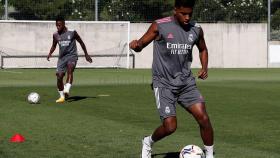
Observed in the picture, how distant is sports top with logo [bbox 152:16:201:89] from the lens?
9.56 m

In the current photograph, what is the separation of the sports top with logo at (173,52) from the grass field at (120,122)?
1.24 meters

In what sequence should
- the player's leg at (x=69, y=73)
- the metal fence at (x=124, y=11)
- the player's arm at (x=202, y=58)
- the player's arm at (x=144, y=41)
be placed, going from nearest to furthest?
the player's arm at (x=144, y=41), the player's arm at (x=202, y=58), the player's leg at (x=69, y=73), the metal fence at (x=124, y=11)

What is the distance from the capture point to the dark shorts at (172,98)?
379 inches

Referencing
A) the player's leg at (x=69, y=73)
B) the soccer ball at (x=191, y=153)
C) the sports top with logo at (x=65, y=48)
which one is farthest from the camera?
the sports top with logo at (x=65, y=48)

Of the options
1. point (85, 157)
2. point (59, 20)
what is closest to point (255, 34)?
point (59, 20)

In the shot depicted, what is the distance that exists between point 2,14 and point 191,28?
103 feet

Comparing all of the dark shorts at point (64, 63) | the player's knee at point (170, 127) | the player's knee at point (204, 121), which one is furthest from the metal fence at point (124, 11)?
the player's knee at point (204, 121)

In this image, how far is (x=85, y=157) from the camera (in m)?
10.2

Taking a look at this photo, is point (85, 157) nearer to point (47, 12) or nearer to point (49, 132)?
point (49, 132)

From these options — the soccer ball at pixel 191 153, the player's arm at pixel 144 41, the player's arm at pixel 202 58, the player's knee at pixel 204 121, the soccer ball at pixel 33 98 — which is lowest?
the soccer ball at pixel 33 98

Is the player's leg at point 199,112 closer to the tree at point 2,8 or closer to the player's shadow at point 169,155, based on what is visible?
the player's shadow at point 169,155

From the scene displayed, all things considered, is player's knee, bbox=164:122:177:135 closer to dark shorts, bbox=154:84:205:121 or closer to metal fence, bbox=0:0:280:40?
dark shorts, bbox=154:84:205:121

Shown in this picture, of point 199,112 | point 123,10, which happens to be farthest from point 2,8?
point 199,112

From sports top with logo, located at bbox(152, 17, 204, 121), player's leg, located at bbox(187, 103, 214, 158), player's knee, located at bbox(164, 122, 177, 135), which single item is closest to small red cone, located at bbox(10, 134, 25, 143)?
sports top with logo, located at bbox(152, 17, 204, 121)
